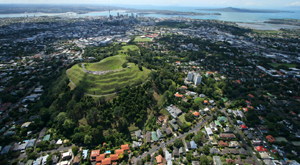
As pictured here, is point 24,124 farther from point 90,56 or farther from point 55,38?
point 55,38

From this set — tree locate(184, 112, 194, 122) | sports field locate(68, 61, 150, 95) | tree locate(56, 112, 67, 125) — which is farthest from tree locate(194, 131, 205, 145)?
tree locate(56, 112, 67, 125)

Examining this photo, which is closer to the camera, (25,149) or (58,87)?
(25,149)

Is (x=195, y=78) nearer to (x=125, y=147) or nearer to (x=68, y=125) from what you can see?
(x=125, y=147)

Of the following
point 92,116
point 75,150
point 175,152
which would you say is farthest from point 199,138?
point 75,150

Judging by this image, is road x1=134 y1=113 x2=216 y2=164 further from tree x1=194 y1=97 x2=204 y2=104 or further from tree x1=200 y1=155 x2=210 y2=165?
tree x1=200 y1=155 x2=210 y2=165

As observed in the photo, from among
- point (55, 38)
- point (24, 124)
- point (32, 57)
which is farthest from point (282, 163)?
point (55, 38)

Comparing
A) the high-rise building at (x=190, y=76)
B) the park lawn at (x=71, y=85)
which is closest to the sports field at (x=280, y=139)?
the high-rise building at (x=190, y=76)

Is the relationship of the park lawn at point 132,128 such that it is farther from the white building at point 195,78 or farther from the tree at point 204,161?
the white building at point 195,78

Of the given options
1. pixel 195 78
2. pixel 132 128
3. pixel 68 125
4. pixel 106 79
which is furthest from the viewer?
pixel 195 78
